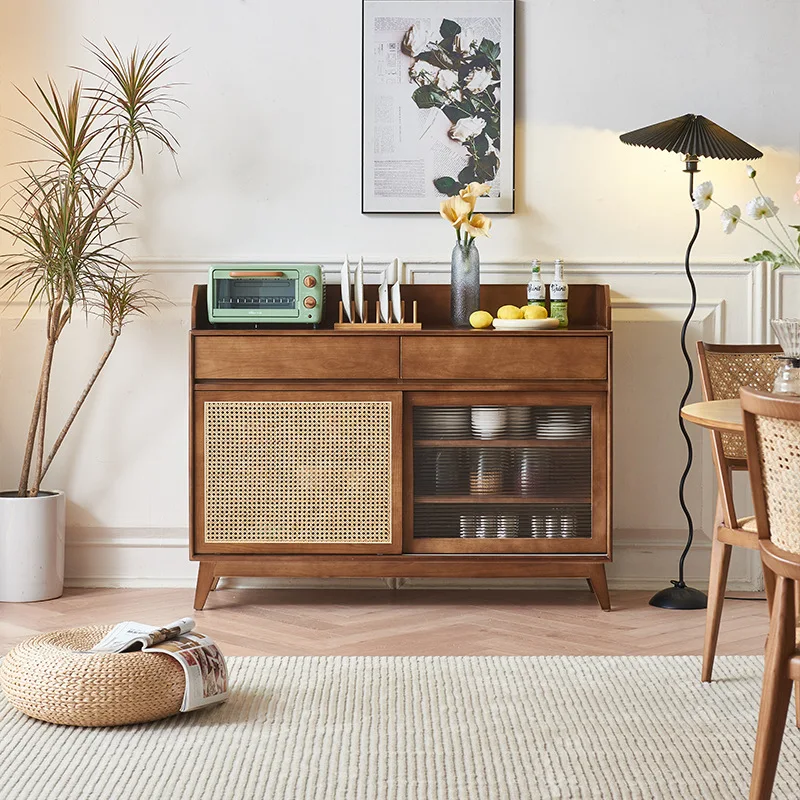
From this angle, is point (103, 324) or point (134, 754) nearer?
point (134, 754)

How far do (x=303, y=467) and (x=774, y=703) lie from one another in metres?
1.96

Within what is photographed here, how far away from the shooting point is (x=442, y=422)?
3439 mm

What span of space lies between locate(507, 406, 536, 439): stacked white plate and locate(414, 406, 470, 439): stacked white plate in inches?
5.6

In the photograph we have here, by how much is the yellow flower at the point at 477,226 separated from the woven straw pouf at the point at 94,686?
1.85 metres

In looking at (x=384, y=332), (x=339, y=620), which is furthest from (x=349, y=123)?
(x=339, y=620)

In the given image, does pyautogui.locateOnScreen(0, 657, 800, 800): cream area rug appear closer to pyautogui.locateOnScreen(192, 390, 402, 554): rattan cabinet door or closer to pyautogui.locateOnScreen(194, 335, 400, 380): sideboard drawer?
pyautogui.locateOnScreen(192, 390, 402, 554): rattan cabinet door

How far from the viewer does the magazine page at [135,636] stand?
2434mm

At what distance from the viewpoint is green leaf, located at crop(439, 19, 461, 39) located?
375 cm

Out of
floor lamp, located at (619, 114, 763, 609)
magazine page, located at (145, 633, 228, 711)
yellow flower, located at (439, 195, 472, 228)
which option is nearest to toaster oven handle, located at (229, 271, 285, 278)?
yellow flower, located at (439, 195, 472, 228)

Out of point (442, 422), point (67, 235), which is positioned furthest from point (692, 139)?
point (67, 235)

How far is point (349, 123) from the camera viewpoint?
3791 mm

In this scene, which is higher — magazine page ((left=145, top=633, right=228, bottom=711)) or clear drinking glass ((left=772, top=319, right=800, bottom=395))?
clear drinking glass ((left=772, top=319, right=800, bottom=395))

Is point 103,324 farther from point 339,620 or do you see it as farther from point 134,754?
point 134,754

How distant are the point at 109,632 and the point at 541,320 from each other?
5.56 ft
